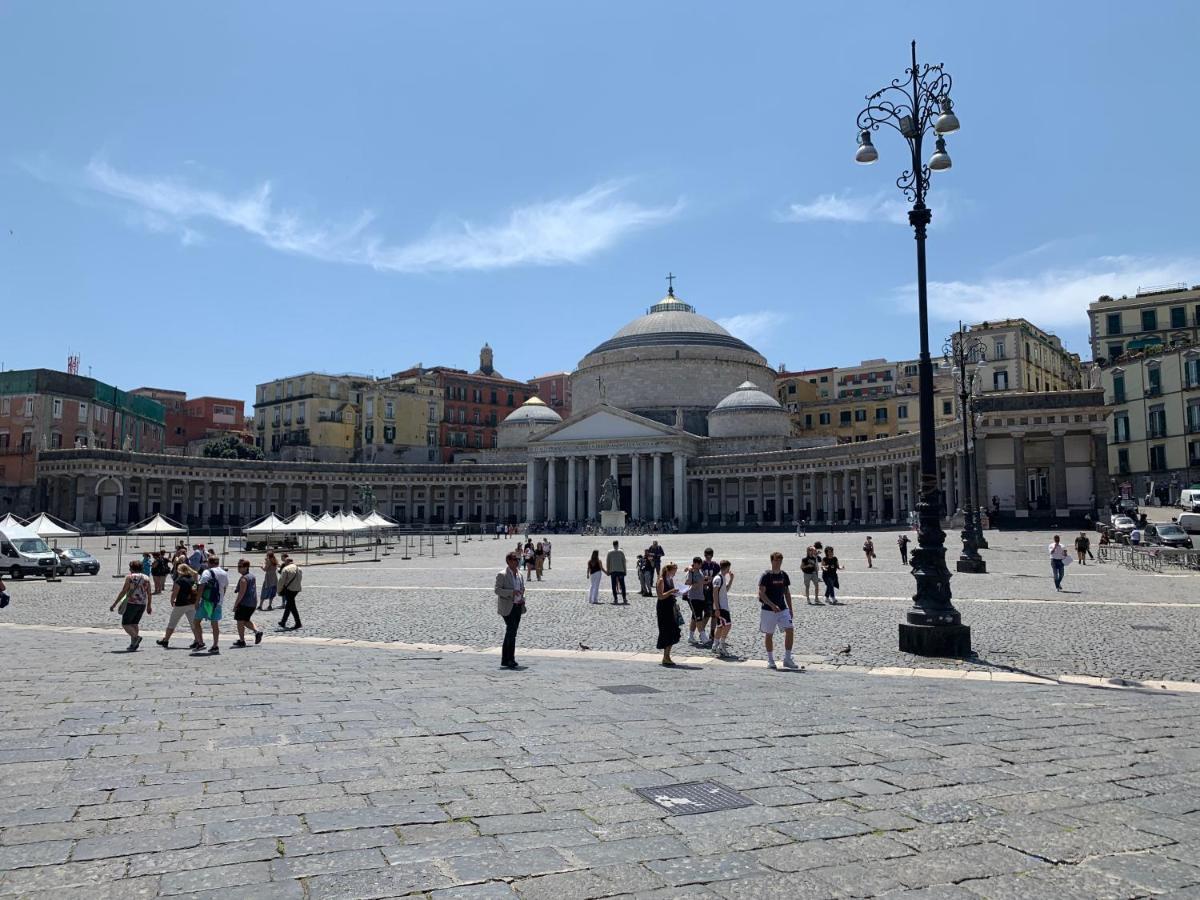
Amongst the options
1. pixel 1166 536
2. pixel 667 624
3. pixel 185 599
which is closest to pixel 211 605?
pixel 185 599

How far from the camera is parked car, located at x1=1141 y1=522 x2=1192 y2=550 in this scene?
108ft

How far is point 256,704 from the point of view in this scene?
921cm

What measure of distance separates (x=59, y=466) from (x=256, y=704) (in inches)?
2896

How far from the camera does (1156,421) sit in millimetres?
59875

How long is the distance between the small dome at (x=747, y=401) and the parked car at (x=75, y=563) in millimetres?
61159

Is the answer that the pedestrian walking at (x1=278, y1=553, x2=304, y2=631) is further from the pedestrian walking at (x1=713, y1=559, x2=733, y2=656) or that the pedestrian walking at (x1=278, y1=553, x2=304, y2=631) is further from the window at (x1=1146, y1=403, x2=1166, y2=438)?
the window at (x1=1146, y1=403, x2=1166, y2=438)

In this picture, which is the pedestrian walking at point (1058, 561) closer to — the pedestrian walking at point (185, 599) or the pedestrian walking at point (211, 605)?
the pedestrian walking at point (211, 605)

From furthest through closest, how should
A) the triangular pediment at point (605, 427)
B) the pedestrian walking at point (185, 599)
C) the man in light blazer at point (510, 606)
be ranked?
the triangular pediment at point (605, 427)
the pedestrian walking at point (185, 599)
the man in light blazer at point (510, 606)

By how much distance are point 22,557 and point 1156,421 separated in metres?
63.8

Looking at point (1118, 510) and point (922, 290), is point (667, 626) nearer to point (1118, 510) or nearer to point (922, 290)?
point (922, 290)

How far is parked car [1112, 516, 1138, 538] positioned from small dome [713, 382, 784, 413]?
44704 mm

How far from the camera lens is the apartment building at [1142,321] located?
66.0m

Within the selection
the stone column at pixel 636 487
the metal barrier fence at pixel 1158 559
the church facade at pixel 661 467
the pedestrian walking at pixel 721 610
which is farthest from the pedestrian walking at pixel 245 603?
the stone column at pixel 636 487

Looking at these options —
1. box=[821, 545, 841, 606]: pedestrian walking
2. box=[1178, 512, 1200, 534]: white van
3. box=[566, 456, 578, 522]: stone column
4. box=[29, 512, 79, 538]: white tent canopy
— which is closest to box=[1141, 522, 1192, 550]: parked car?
box=[1178, 512, 1200, 534]: white van
